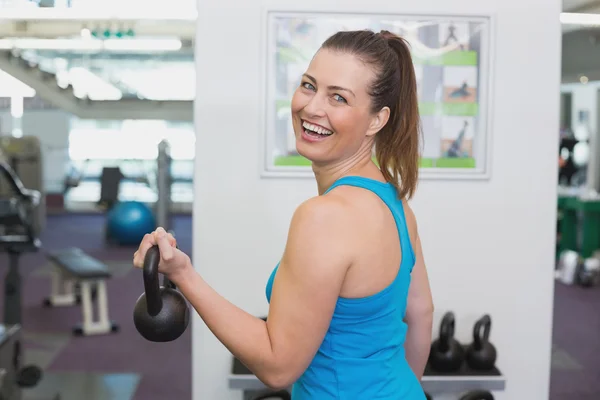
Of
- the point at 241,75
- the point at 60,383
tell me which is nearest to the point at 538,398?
the point at 241,75

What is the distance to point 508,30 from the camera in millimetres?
2344

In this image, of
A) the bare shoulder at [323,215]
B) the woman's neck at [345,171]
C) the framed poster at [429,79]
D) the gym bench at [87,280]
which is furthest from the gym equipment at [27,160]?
the bare shoulder at [323,215]

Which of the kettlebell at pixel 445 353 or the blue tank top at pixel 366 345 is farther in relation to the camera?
the kettlebell at pixel 445 353

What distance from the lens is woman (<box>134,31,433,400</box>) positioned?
1019 millimetres

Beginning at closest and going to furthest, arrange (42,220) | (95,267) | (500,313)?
(500,313)
(95,267)
(42,220)

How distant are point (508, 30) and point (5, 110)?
11216mm

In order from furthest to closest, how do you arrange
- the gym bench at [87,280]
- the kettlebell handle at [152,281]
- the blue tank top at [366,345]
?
the gym bench at [87,280] → the blue tank top at [366,345] → the kettlebell handle at [152,281]

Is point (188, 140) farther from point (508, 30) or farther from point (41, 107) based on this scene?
point (508, 30)

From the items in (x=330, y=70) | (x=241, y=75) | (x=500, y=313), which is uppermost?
(x=241, y=75)

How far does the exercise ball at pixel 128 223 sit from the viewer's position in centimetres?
835

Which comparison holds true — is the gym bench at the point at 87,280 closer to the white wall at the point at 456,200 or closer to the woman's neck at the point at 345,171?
the white wall at the point at 456,200

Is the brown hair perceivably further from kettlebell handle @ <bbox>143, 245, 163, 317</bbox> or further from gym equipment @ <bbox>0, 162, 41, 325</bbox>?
gym equipment @ <bbox>0, 162, 41, 325</bbox>

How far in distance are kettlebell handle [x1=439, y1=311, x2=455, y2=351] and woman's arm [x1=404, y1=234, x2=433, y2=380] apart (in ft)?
2.73

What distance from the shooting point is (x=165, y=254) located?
100 cm
